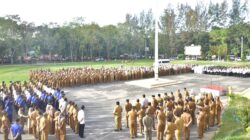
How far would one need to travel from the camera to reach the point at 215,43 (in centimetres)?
6231

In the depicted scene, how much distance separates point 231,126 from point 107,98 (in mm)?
8712

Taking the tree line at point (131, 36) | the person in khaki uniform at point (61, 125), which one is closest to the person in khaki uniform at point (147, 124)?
the person in khaki uniform at point (61, 125)

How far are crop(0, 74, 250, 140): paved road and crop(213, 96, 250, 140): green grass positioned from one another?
0.44 metres

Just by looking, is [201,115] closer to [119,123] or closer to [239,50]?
[119,123]

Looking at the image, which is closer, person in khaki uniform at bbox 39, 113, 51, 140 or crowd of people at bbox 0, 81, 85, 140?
person in khaki uniform at bbox 39, 113, 51, 140

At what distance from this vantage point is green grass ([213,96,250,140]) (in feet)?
34.9

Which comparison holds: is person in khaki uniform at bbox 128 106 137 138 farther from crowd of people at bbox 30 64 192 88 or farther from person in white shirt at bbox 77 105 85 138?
crowd of people at bbox 30 64 192 88

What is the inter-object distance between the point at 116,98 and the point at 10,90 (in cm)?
623

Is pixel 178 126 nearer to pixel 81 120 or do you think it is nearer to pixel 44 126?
pixel 81 120

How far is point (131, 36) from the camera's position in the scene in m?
66.9

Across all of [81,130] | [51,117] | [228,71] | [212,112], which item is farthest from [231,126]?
[228,71]

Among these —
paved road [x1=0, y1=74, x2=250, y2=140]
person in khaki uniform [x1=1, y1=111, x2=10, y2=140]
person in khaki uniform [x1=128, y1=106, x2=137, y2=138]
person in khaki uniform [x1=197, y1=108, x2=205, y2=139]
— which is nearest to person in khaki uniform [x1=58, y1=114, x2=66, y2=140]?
paved road [x1=0, y1=74, x2=250, y2=140]

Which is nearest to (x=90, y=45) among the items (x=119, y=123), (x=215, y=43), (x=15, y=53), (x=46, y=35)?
(x=46, y=35)

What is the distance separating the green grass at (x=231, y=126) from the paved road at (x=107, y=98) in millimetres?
439
